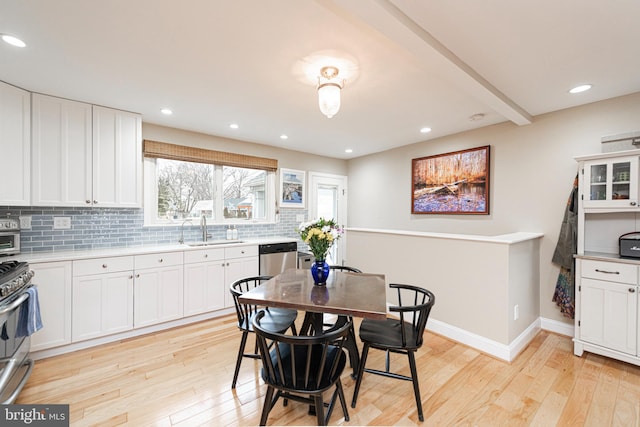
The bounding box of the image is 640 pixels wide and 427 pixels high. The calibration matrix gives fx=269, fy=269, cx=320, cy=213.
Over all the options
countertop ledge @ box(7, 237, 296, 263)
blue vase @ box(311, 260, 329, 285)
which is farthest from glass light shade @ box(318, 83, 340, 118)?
countertop ledge @ box(7, 237, 296, 263)

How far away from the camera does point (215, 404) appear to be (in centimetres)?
192

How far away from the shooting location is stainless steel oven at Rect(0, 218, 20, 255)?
241 cm

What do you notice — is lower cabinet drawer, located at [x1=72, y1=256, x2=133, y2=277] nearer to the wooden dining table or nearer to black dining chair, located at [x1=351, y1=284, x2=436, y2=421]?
the wooden dining table

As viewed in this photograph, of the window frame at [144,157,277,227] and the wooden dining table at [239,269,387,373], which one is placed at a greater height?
the window frame at [144,157,277,227]

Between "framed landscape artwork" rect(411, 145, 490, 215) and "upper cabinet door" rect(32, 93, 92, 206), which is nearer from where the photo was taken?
"upper cabinet door" rect(32, 93, 92, 206)

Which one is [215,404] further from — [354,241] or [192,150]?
[192,150]

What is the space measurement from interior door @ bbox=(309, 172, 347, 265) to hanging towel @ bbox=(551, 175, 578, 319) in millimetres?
3116

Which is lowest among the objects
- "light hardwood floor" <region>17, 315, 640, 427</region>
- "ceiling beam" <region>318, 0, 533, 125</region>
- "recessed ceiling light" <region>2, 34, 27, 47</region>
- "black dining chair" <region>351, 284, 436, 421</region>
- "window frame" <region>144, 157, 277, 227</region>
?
"light hardwood floor" <region>17, 315, 640, 427</region>

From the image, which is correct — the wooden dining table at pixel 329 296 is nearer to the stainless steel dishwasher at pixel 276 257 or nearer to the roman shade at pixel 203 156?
the stainless steel dishwasher at pixel 276 257

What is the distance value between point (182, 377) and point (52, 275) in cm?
157

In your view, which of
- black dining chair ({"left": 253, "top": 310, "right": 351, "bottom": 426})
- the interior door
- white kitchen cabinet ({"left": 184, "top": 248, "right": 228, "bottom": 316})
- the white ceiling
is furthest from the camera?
the interior door

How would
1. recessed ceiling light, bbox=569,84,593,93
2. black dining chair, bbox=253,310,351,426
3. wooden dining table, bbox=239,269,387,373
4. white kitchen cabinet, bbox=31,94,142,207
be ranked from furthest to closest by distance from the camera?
white kitchen cabinet, bbox=31,94,142,207, recessed ceiling light, bbox=569,84,593,93, wooden dining table, bbox=239,269,387,373, black dining chair, bbox=253,310,351,426

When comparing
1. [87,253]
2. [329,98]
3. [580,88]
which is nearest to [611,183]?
[580,88]

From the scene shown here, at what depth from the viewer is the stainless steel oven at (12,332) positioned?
5.82ft
